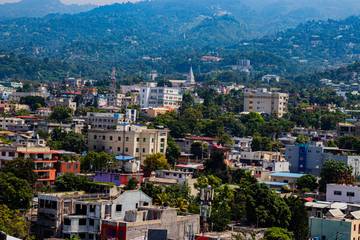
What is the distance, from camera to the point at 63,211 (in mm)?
24328

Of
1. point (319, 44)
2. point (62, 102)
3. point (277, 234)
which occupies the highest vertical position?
point (319, 44)

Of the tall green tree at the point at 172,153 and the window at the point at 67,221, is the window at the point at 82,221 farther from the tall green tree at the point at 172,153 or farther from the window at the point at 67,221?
the tall green tree at the point at 172,153

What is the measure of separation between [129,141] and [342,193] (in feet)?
37.6

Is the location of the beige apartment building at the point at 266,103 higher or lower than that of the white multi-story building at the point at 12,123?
higher

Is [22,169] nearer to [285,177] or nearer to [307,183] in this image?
[307,183]

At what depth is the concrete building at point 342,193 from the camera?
2995 centimetres

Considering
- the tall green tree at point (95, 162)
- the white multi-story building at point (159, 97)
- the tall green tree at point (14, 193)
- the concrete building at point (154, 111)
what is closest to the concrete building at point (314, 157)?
the tall green tree at point (95, 162)

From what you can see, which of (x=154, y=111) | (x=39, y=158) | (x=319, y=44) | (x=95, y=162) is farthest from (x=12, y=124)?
(x=319, y=44)

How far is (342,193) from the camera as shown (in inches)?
1184

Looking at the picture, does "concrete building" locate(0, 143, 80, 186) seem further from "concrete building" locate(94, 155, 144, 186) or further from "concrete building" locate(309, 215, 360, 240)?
"concrete building" locate(309, 215, 360, 240)

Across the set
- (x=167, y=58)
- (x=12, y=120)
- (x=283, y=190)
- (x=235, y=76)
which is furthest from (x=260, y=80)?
(x=283, y=190)

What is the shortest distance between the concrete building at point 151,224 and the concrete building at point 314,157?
538 inches

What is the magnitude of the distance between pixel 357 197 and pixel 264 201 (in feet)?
14.9

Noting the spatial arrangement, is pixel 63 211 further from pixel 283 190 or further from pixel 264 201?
pixel 283 190
